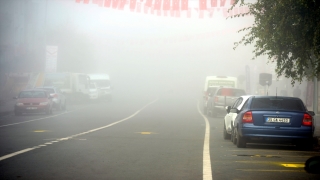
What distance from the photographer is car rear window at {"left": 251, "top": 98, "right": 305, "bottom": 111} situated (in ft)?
52.0

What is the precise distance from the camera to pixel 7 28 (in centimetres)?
7031

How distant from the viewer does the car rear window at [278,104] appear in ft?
52.0

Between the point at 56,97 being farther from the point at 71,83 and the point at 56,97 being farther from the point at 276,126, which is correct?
the point at 276,126

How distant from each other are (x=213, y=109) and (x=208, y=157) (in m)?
22.8

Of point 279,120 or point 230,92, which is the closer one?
point 279,120

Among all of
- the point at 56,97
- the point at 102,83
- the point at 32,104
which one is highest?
the point at 102,83

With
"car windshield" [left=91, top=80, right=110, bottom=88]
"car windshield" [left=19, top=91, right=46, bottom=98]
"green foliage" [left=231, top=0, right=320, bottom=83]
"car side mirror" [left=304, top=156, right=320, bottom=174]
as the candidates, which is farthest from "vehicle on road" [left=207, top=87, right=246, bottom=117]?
"car windshield" [left=91, top=80, right=110, bottom=88]

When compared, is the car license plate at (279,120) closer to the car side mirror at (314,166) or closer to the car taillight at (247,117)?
the car taillight at (247,117)

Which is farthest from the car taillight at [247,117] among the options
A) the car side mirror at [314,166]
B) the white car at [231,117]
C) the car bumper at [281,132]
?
the car side mirror at [314,166]

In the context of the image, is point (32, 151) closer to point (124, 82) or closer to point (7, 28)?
point (7, 28)

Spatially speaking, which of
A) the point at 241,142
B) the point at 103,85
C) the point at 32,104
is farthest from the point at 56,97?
the point at 241,142

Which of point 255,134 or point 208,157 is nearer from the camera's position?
point 208,157

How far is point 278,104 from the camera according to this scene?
1599 cm

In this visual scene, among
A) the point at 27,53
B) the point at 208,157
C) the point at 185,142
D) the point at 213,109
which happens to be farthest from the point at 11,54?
the point at 208,157
